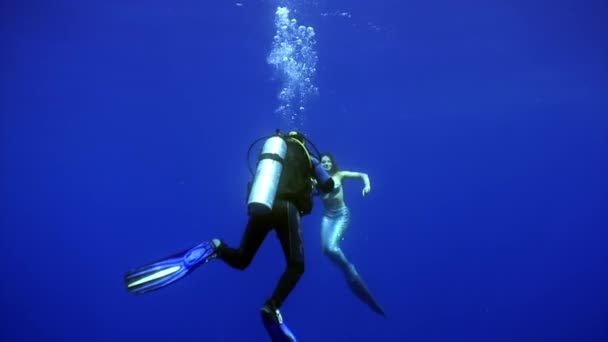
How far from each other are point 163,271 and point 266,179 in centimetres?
148

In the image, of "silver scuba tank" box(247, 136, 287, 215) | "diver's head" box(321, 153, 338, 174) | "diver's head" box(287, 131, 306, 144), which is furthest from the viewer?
"diver's head" box(321, 153, 338, 174)

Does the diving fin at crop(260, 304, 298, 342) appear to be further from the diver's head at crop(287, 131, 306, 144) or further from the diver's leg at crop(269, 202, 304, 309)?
the diver's head at crop(287, 131, 306, 144)

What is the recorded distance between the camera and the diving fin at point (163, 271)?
4.40 m

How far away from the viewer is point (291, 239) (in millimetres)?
4613

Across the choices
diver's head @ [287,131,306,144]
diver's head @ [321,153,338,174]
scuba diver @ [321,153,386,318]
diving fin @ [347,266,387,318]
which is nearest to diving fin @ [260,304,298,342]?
diver's head @ [287,131,306,144]

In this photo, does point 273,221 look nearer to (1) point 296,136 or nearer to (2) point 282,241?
(2) point 282,241

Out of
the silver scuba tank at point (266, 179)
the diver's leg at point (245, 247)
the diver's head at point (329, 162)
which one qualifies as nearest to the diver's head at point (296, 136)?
the silver scuba tank at point (266, 179)

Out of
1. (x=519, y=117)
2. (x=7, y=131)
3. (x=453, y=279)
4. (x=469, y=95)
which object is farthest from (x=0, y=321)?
(x=519, y=117)

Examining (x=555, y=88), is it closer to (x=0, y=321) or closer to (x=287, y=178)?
(x=287, y=178)

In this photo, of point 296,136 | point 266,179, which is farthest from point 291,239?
point 296,136

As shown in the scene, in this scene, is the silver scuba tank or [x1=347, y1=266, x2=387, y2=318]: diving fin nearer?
the silver scuba tank

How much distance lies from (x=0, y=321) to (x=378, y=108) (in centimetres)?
3686

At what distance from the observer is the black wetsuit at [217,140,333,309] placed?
454 centimetres

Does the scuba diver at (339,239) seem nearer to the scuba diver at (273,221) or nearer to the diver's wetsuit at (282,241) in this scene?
the scuba diver at (273,221)
